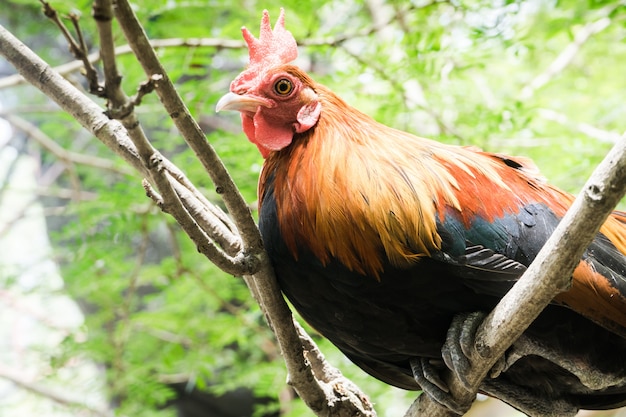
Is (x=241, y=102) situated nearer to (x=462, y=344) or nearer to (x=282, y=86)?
(x=282, y=86)

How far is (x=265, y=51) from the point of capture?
5.59 ft

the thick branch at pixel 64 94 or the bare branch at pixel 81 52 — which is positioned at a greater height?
the thick branch at pixel 64 94

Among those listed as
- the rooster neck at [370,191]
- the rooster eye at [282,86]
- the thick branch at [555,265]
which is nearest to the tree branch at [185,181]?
the rooster neck at [370,191]

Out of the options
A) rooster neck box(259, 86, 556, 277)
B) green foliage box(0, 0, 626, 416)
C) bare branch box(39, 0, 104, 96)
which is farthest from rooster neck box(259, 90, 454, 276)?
green foliage box(0, 0, 626, 416)

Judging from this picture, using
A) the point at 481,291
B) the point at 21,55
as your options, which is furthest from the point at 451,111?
the point at 21,55

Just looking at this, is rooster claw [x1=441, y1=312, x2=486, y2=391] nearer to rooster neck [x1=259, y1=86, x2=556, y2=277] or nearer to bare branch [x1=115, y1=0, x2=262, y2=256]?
rooster neck [x1=259, y1=86, x2=556, y2=277]

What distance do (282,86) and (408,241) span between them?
523mm

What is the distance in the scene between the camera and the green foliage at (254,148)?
2842mm

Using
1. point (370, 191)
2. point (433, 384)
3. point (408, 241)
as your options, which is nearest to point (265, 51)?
point (370, 191)

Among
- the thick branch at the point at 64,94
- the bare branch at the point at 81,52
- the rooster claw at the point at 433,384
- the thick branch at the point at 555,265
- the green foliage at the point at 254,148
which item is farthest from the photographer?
the green foliage at the point at 254,148

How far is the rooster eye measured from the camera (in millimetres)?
1611

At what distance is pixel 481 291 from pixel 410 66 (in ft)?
5.24

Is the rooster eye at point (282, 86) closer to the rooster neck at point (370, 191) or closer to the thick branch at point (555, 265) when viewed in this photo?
the rooster neck at point (370, 191)

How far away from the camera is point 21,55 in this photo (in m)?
1.41
